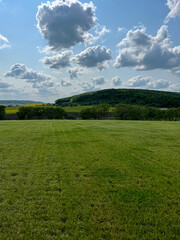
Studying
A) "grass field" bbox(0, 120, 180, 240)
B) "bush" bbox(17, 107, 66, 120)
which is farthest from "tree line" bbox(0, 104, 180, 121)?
"grass field" bbox(0, 120, 180, 240)

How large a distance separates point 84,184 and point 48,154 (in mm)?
5037

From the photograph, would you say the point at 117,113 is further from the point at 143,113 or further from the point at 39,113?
the point at 39,113

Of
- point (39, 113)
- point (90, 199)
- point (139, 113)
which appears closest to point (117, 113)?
point (139, 113)

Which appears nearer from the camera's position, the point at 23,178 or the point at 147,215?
the point at 147,215

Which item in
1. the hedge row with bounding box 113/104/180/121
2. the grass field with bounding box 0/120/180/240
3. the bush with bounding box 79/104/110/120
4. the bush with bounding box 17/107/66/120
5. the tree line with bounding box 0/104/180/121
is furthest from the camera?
the bush with bounding box 79/104/110/120

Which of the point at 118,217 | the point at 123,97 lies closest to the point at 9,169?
the point at 118,217

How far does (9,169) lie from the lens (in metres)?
7.61

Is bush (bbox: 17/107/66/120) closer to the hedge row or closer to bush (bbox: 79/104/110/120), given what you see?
bush (bbox: 79/104/110/120)

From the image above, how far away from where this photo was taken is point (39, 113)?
325 ft

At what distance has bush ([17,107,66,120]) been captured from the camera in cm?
9581

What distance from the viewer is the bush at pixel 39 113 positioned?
9581 cm

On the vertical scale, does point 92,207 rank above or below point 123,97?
below

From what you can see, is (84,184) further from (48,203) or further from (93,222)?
(93,222)

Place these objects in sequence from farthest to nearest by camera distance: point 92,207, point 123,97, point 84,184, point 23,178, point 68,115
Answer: point 123,97 → point 68,115 → point 23,178 → point 84,184 → point 92,207
